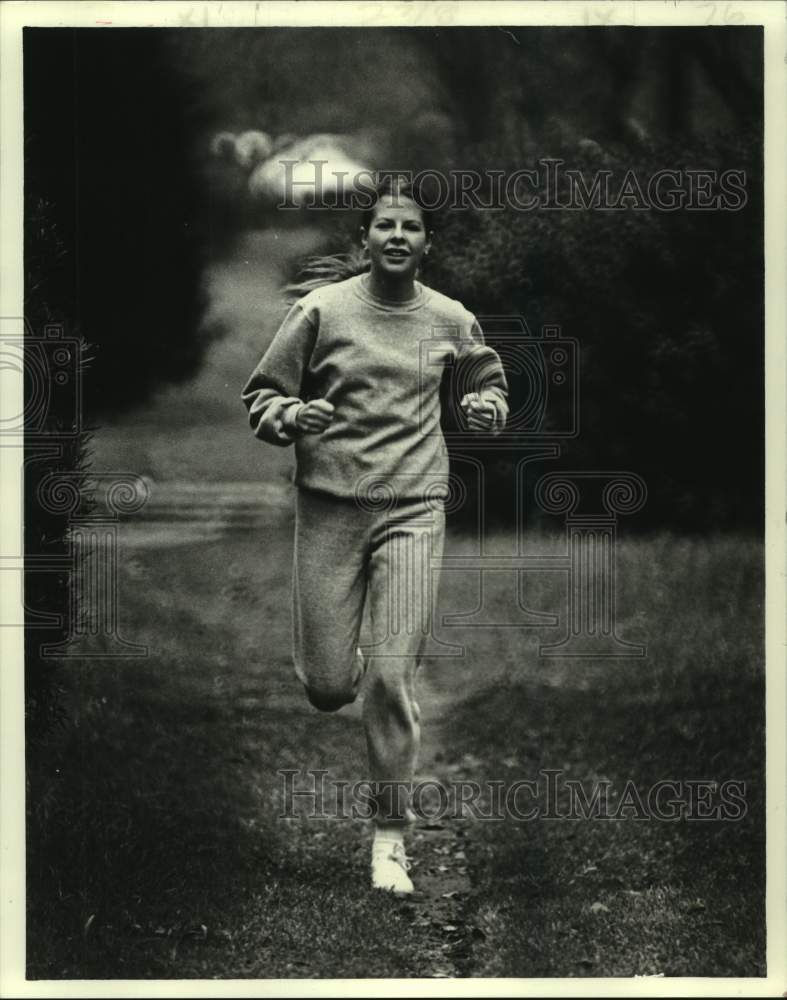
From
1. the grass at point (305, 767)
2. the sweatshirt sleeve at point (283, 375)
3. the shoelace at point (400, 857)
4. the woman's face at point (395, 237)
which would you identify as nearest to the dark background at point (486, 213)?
the woman's face at point (395, 237)

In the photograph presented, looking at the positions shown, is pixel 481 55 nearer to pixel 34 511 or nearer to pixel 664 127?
pixel 664 127

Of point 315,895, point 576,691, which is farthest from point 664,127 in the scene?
point 315,895

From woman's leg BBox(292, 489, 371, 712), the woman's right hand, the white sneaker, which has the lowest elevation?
the white sneaker

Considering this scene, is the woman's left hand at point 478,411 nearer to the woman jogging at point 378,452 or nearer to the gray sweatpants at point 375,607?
the woman jogging at point 378,452

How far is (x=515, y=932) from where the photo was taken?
6789 millimetres

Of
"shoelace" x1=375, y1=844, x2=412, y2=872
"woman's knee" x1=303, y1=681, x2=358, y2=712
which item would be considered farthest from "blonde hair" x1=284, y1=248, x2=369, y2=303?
"shoelace" x1=375, y1=844, x2=412, y2=872

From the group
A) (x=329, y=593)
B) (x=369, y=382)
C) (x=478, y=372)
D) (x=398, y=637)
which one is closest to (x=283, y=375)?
(x=369, y=382)

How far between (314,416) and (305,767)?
61.1 inches

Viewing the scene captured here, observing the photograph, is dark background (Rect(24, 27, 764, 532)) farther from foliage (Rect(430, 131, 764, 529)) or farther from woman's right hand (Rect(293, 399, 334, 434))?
woman's right hand (Rect(293, 399, 334, 434))

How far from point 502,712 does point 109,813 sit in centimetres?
179

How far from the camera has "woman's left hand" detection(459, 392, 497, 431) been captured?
676 centimetres

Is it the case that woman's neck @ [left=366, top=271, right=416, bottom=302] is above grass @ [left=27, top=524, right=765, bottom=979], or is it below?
above

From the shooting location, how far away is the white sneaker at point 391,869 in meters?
6.76

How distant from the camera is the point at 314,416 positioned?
670cm
